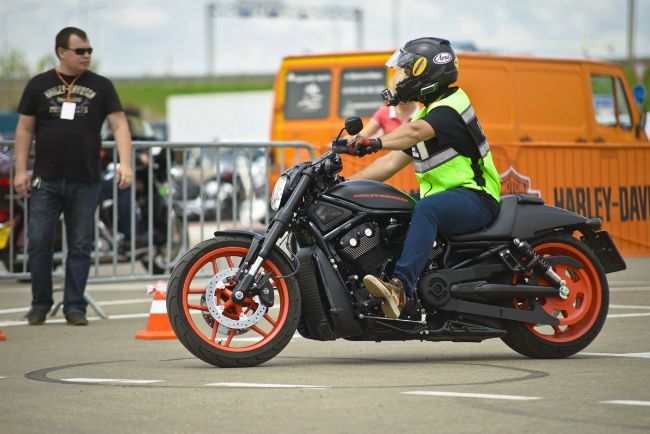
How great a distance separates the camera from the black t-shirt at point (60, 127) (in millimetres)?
10250

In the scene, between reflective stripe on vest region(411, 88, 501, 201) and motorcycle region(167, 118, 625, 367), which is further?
reflective stripe on vest region(411, 88, 501, 201)

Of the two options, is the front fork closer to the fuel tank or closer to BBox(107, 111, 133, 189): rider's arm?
the fuel tank

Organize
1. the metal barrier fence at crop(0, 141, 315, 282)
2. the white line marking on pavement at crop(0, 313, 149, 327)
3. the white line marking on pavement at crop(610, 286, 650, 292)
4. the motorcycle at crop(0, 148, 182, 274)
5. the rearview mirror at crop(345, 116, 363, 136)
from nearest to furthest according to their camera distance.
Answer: the rearview mirror at crop(345, 116, 363, 136), the white line marking on pavement at crop(0, 313, 149, 327), the metal barrier fence at crop(0, 141, 315, 282), the white line marking on pavement at crop(610, 286, 650, 292), the motorcycle at crop(0, 148, 182, 274)

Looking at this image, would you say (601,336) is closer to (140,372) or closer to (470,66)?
(140,372)

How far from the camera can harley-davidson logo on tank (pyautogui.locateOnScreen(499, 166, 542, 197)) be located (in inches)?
502

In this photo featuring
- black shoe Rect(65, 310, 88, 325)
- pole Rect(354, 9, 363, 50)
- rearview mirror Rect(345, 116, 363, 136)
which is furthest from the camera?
pole Rect(354, 9, 363, 50)

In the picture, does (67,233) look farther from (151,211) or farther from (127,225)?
(127,225)

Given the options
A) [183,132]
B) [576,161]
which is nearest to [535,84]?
[576,161]

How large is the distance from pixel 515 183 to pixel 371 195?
5.24 meters

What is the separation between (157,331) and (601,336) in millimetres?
2941

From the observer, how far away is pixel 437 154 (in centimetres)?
789

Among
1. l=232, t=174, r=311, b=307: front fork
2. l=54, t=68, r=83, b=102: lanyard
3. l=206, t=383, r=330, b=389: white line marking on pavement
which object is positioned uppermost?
l=54, t=68, r=83, b=102: lanyard

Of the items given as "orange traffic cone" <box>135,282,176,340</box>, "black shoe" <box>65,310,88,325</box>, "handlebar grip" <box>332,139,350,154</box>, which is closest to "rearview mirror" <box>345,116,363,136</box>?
"handlebar grip" <box>332,139,350,154</box>

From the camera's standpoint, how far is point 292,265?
7738 mm
